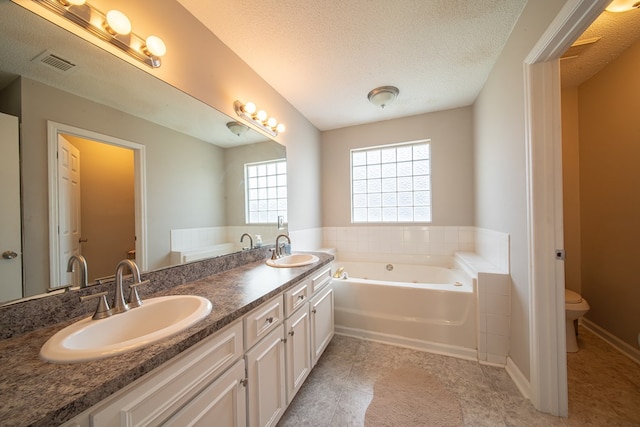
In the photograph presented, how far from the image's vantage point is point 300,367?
4.70 feet

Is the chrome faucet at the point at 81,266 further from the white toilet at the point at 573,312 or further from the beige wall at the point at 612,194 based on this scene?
the beige wall at the point at 612,194

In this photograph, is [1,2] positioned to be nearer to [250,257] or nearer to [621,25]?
[250,257]

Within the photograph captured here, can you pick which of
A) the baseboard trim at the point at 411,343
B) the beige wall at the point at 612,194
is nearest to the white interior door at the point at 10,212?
the baseboard trim at the point at 411,343

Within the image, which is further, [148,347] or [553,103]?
[553,103]

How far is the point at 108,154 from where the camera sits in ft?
3.51

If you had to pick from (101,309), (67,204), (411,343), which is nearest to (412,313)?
(411,343)

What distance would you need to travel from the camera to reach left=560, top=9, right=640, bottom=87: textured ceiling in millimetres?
1504

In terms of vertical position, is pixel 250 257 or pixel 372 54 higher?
pixel 372 54

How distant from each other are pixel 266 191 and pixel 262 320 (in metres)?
1.25

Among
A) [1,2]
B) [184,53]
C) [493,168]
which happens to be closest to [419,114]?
[493,168]

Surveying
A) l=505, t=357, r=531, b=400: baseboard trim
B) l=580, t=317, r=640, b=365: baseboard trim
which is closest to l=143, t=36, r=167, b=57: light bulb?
l=505, t=357, r=531, b=400: baseboard trim

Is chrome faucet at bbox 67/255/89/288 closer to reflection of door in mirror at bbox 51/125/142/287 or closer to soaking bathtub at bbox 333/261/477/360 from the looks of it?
reflection of door in mirror at bbox 51/125/142/287

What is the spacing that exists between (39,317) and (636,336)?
360cm

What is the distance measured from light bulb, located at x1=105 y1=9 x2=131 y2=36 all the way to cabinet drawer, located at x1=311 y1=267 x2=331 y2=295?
168cm
